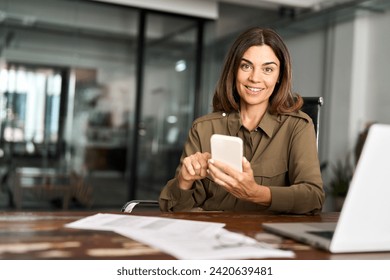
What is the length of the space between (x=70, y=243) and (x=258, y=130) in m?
1.12

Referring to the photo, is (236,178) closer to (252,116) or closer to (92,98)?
(252,116)

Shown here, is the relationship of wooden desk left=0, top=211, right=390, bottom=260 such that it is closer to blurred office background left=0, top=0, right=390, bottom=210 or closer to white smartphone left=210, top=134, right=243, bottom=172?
white smartphone left=210, top=134, right=243, bottom=172

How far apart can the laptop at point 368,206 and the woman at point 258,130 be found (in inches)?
25.4

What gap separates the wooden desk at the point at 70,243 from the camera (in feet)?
2.86

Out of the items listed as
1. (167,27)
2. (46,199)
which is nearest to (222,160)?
(46,199)

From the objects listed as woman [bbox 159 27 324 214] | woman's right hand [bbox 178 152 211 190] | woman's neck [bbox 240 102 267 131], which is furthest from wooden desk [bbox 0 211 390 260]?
woman's neck [bbox 240 102 267 131]

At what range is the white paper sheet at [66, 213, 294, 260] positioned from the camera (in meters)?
0.89

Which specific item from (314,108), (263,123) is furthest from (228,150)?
(314,108)

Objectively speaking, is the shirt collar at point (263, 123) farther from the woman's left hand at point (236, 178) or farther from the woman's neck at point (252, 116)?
the woman's left hand at point (236, 178)

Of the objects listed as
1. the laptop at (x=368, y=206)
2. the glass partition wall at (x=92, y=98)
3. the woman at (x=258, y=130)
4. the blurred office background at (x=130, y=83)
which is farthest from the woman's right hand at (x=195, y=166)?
the glass partition wall at (x=92, y=98)

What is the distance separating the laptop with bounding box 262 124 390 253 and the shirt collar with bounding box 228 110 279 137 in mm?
906
